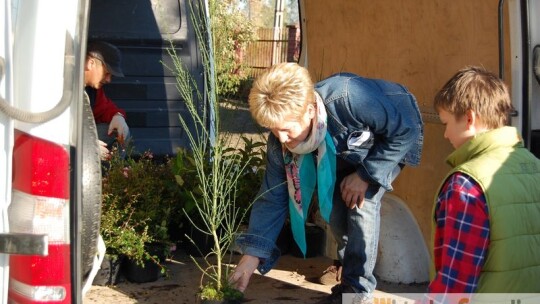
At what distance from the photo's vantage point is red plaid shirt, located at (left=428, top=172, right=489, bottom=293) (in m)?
2.48

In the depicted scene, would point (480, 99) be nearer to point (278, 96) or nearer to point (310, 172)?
point (278, 96)

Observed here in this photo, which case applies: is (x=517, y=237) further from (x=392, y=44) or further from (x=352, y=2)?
(x=352, y=2)

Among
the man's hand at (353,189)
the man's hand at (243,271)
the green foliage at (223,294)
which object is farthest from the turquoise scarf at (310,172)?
the green foliage at (223,294)

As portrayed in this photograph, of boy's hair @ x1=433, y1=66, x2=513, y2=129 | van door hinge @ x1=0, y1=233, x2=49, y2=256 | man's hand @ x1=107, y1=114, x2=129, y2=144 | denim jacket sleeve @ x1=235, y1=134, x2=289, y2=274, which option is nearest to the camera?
van door hinge @ x1=0, y1=233, x2=49, y2=256

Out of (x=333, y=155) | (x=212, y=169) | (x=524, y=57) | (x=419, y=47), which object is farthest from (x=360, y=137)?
(x=419, y=47)

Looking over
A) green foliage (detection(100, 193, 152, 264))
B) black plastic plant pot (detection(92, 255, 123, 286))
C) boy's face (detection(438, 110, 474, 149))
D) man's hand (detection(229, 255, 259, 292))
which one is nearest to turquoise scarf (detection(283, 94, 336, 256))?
man's hand (detection(229, 255, 259, 292))

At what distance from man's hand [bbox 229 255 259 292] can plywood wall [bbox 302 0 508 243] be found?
1109mm

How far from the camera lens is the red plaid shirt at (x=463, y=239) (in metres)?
2.48

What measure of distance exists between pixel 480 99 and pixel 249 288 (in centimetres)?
224

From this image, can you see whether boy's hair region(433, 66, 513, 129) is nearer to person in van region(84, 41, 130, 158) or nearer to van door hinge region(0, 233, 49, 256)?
van door hinge region(0, 233, 49, 256)

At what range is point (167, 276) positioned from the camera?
4.64 m

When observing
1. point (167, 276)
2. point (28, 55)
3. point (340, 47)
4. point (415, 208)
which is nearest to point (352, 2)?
point (340, 47)

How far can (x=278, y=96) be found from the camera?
3219mm

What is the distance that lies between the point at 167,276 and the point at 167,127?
1.22 m
